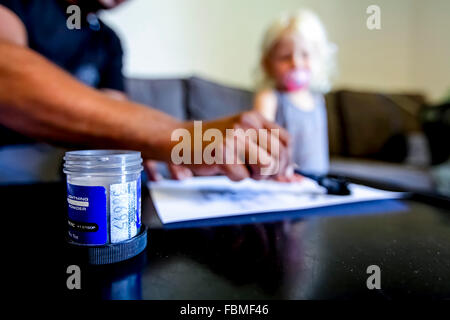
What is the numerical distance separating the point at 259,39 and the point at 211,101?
0.72 m

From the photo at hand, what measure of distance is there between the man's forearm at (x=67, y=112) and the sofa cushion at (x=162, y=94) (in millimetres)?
1037

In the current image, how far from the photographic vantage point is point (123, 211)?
0.29 metres

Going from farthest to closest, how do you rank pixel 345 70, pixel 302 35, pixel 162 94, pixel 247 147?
pixel 345 70 → pixel 162 94 → pixel 302 35 → pixel 247 147

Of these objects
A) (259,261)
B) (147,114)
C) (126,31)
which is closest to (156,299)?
(259,261)

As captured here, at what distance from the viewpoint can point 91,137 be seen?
1.62ft

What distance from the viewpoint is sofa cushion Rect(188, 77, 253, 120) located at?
167cm

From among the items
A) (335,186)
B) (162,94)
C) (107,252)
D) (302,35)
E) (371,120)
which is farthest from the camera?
(371,120)

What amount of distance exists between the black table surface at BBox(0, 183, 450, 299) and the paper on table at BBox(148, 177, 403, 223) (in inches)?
1.0

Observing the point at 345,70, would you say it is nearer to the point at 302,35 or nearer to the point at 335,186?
→ the point at 302,35

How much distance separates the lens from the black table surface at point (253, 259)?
0.76 feet

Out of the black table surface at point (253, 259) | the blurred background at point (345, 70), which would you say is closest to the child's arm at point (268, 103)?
the blurred background at point (345, 70)

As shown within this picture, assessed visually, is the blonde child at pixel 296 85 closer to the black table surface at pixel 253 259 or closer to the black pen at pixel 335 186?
the black pen at pixel 335 186

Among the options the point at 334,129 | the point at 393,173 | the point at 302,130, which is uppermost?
the point at 302,130

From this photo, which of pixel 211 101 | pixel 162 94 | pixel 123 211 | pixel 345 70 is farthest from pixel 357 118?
pixel 123 211
